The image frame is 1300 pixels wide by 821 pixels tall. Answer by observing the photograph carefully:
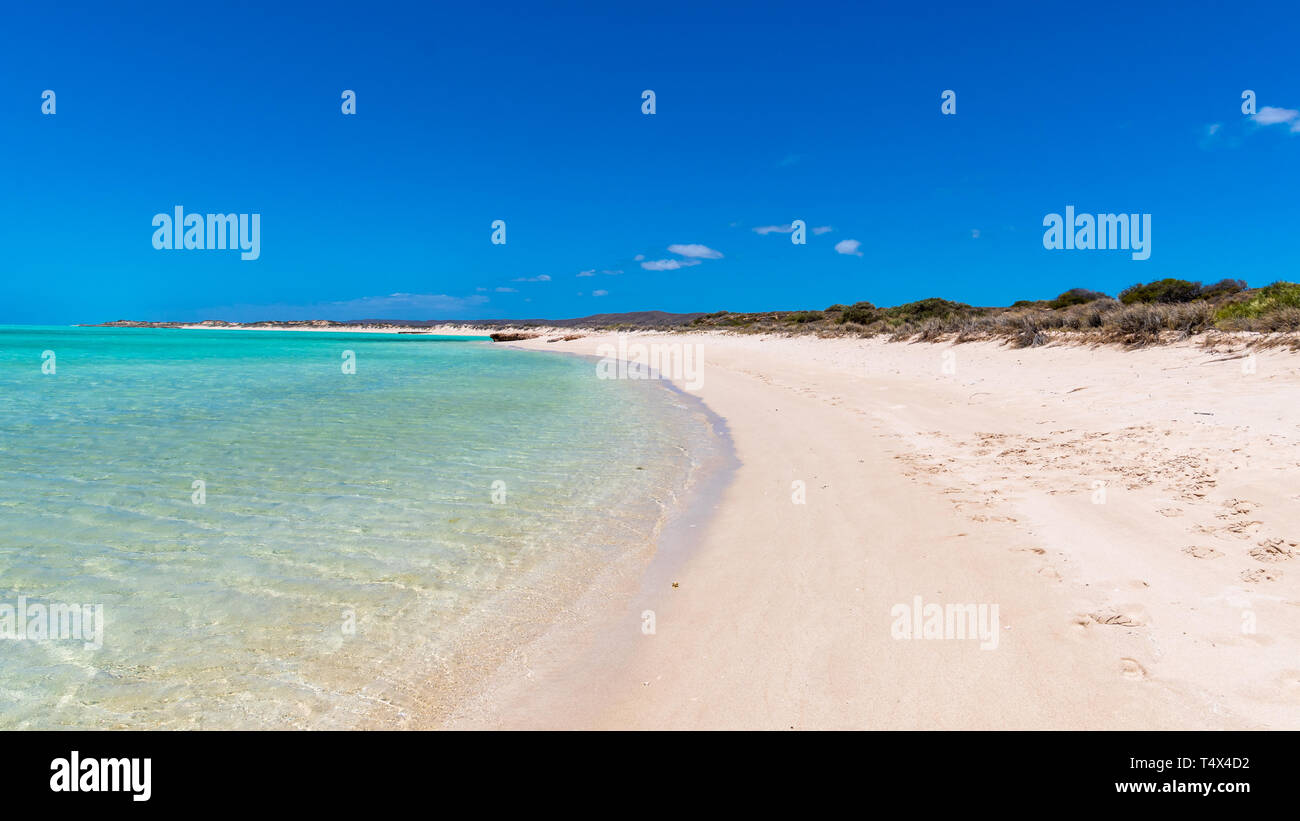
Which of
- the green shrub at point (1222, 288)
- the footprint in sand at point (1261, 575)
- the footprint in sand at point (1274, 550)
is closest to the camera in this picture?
the footprint in sand at point (1261, 575)

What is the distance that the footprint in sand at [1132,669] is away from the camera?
9.80ft

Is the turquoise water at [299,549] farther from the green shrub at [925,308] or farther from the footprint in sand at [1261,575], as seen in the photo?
the green shrub at [925,308]

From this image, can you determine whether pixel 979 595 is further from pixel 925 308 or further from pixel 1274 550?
pixel 925 308

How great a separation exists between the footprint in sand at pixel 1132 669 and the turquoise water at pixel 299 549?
3281 mm

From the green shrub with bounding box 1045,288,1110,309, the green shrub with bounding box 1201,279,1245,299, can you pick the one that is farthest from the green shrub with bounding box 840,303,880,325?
the green shrub with bounding box 1201,279,1245,299

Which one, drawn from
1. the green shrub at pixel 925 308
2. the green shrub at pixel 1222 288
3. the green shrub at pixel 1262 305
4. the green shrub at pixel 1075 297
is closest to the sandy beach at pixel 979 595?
the green shrub at pixel 1262 305

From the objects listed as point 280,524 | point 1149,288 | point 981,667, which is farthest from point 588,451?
point 1149,288

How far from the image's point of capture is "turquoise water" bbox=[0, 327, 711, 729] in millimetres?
3225

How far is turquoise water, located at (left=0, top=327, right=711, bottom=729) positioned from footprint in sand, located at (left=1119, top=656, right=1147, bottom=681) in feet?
10.8

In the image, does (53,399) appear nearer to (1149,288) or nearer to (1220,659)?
(1220,659)

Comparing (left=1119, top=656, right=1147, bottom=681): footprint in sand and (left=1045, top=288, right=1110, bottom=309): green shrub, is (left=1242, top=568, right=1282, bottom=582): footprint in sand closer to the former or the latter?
(left=1119, top=656, right=1147, bottom=681): footprint in sand
